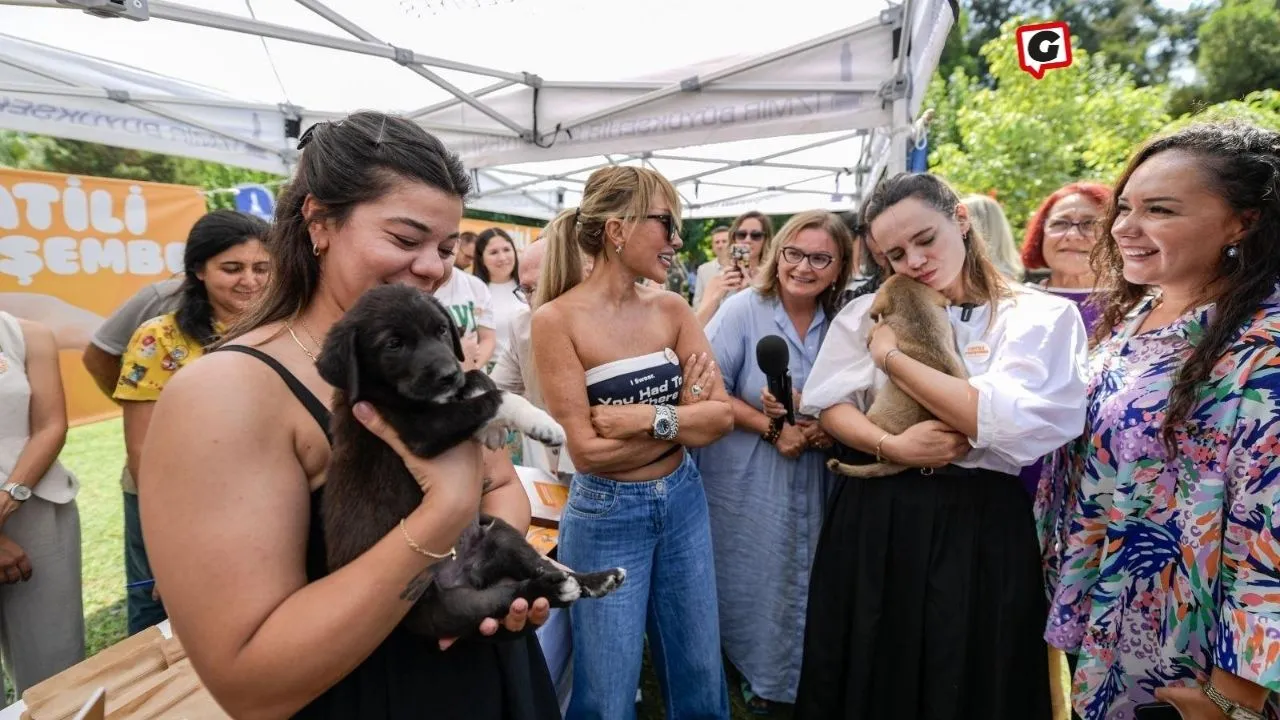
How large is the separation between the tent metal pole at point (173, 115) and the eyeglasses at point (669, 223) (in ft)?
22.0

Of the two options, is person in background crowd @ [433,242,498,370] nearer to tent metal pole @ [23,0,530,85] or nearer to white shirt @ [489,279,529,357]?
white shirt @ [489,279,529,357]

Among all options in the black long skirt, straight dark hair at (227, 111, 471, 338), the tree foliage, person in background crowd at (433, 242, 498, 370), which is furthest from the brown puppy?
the tree foliage

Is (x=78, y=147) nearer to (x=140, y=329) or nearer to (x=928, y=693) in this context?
(x=140, y=329)

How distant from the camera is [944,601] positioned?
2.63 m

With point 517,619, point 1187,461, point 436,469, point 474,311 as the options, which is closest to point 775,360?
point 1187,461

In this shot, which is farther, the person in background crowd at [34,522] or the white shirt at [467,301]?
the white shirt at [467,301]

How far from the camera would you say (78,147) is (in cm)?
2270

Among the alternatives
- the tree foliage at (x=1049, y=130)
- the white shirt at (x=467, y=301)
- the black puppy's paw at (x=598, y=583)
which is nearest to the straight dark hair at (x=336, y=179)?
the black puppy's paw at (x=598, y=583)

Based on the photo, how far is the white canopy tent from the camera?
5184 millimetres

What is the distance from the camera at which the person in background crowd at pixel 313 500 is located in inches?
47.0

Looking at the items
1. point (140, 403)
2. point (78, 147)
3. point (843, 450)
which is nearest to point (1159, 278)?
point (843, 450)

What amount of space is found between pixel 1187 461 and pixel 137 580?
547cm

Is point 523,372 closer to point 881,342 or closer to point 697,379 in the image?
point 697,379

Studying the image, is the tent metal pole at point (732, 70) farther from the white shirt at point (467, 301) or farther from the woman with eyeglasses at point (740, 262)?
the white shirt at point (467, 301)
